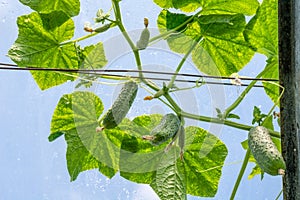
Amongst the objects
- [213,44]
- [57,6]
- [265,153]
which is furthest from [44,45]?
[265,153]

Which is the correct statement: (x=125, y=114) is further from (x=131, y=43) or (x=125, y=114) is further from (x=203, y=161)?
(x=203, y=161)

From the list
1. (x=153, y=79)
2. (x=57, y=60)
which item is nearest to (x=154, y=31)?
(x=153, y=79)

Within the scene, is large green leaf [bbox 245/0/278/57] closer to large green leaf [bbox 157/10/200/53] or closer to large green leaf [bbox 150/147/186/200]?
large green leaf [bbox 157/10/200/53]

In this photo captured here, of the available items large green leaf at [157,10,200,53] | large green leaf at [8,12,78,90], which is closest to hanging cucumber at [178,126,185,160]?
large green leaf at [157,10,200,53]

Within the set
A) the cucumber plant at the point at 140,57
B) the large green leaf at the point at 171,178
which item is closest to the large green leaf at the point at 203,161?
the cucumber plant at the point at 140,57

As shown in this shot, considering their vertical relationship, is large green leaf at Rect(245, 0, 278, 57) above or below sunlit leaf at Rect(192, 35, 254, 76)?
above

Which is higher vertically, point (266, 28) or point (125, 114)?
point (266, 28)
